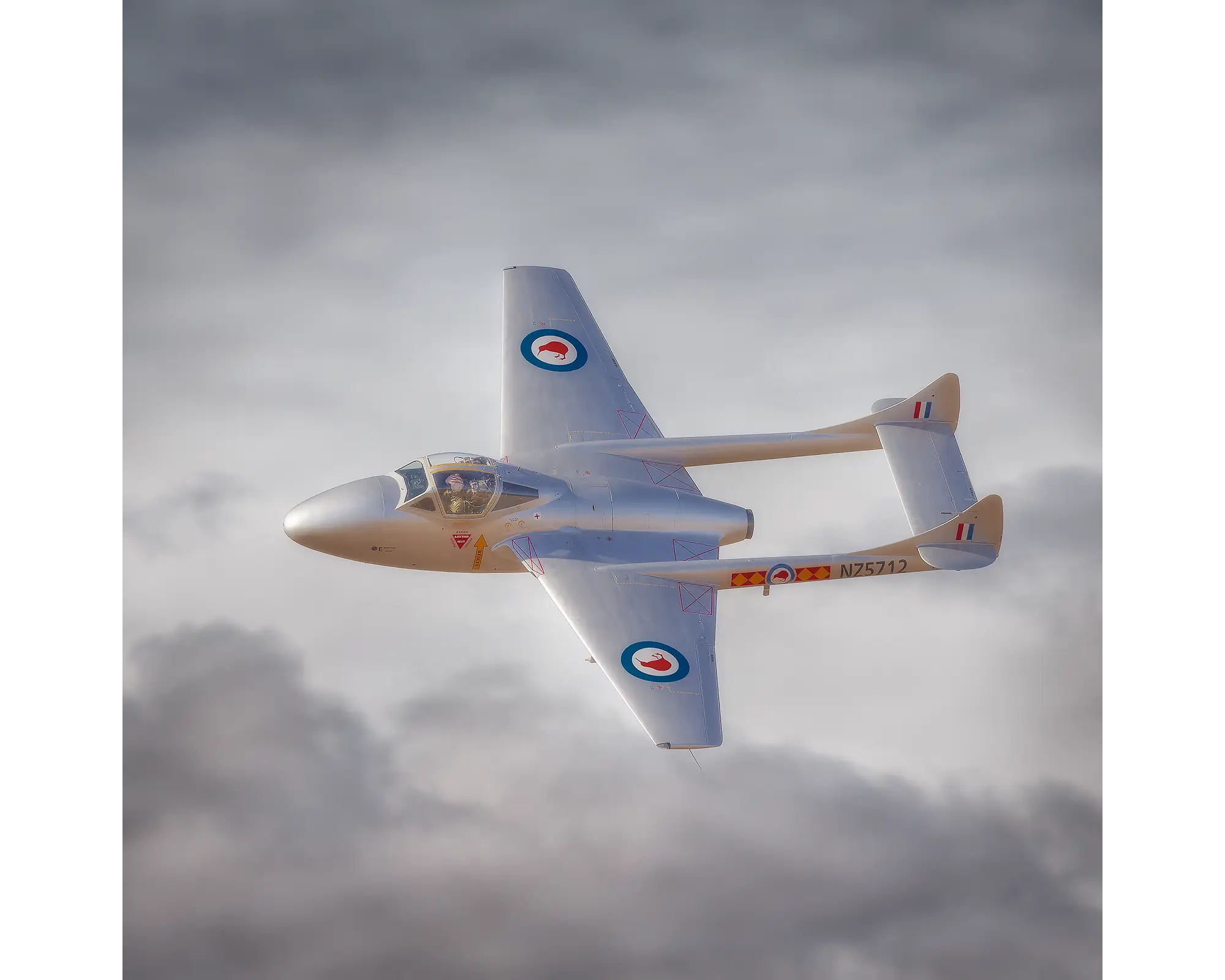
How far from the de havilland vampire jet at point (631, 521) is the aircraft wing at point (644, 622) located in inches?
0.9

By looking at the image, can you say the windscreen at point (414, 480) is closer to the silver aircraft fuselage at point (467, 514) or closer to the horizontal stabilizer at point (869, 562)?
the silver aircraft fuselage at point (467, 514)

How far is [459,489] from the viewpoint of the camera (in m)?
21.9

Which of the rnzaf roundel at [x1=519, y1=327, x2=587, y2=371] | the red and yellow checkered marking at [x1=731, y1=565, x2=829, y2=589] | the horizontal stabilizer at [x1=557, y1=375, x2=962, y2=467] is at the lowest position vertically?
the red and yellow checkered marking at [x1=731, y1=565, x2=829, y2=589]

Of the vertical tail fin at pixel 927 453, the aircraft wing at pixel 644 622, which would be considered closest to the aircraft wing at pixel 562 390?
the aircraft wing at pixel 644 622

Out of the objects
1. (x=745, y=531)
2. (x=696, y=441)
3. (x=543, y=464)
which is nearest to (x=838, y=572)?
(x=745, y=531)

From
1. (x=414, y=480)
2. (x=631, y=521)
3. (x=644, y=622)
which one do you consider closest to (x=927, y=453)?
(x=631, y=521)

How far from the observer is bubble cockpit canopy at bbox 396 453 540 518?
21.9m

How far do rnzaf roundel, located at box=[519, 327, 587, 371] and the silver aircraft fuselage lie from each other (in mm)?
2774

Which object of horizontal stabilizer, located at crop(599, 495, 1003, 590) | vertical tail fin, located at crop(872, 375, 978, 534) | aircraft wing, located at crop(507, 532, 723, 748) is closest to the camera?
aircraft wing, located at crop(507, 532, 723, 748)

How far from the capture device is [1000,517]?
70.9ft

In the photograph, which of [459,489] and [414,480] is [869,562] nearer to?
[459,489]

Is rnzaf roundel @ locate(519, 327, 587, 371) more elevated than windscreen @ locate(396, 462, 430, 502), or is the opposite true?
rnzaf roundel @ locate(519, 327, 587, 371)

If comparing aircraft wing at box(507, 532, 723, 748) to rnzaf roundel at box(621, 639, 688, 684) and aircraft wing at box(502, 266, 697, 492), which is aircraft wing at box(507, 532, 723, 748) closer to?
rnzaf roundel at box(621, 639, 688, 684)

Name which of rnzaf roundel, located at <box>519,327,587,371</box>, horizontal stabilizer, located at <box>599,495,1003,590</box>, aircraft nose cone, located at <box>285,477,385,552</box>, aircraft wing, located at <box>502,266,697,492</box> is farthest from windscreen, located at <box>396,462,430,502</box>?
rnzaf roundel, located at <box>519,327,587,371</box>
